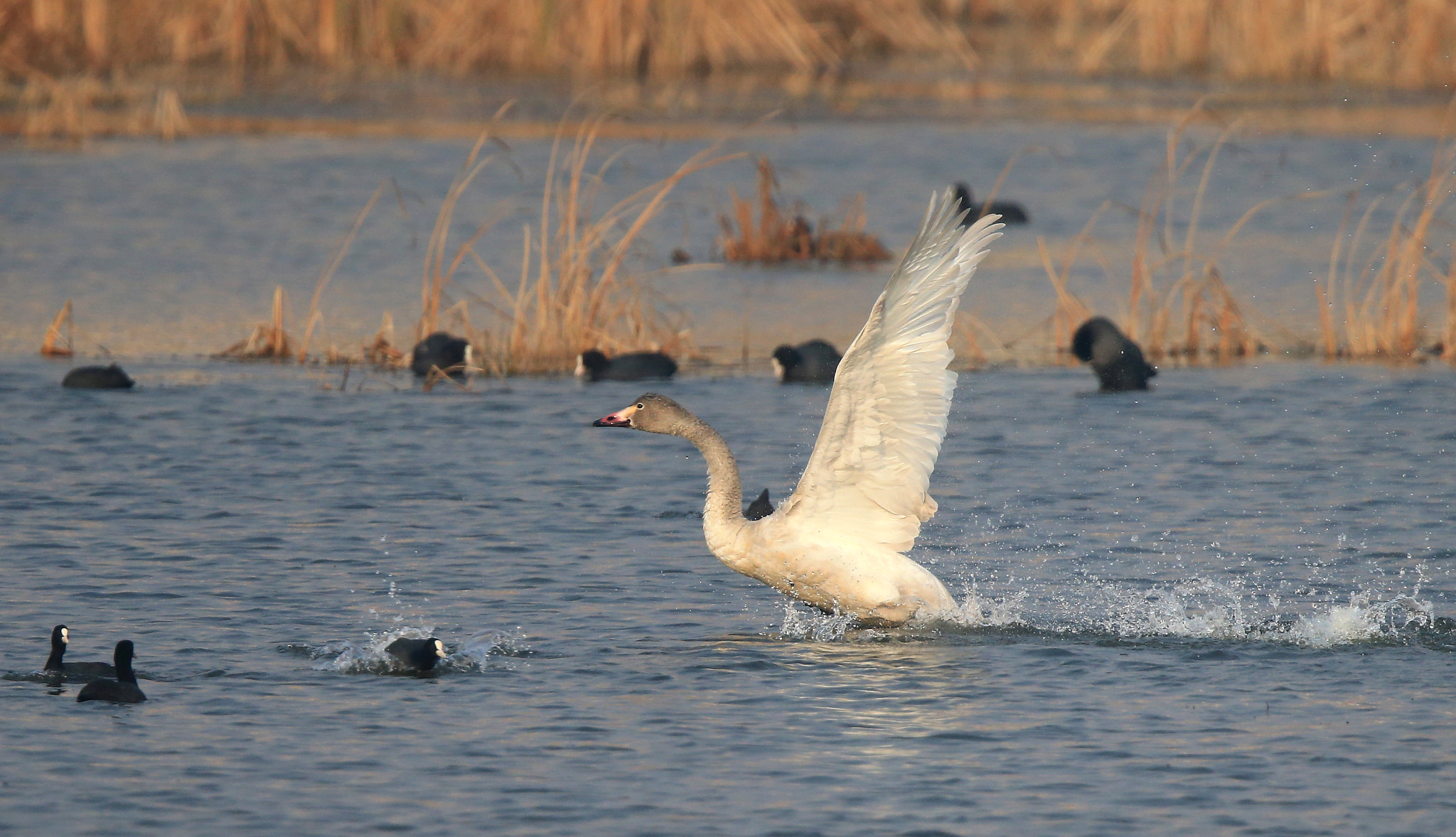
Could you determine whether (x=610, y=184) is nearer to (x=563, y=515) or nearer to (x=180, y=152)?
(x=180, y=152)

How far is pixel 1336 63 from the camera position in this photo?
1017 inches

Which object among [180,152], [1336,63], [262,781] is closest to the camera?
[262,781]

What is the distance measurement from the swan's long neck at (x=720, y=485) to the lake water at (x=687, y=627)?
1.77ft

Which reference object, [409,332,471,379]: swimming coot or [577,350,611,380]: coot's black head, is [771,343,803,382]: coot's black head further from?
[409,332,471,379]: swimming coot

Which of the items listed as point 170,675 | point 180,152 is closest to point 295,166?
point 180,152

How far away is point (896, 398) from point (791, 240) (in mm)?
10980

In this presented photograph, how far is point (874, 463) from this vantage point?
7.62m

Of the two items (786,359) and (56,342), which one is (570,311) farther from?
(56,342)

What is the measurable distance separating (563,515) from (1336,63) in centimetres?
1854

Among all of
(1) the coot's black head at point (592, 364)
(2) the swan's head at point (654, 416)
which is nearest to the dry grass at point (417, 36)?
(1) the coot's black head at point (592, 364)

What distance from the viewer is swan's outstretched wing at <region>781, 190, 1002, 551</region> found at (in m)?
7.27

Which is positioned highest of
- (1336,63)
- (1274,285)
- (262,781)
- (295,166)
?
(1336,63)

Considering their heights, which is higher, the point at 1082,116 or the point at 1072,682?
the point at 1082,116

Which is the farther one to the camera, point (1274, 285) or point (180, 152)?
point (180, 152)
